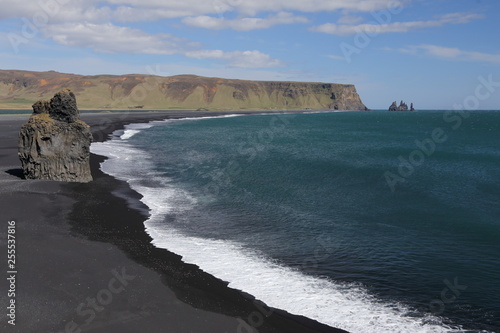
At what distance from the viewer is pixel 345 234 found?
22.8 metres

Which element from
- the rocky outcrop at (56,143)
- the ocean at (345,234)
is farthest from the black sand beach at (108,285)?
the rocky outcrop at (56,143)

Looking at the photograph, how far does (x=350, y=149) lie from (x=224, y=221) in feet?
141

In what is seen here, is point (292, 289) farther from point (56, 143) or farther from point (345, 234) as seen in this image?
point (56, 143)

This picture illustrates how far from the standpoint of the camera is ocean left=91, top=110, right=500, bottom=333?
14.7m

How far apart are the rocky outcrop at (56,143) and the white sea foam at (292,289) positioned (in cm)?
1044

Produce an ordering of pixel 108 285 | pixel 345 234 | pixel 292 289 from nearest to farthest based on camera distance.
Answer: pixel 108 285, pixel 292 289, pixel 345 234

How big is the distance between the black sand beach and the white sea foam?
2.12 feet

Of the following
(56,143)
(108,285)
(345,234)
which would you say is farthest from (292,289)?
(56,143)

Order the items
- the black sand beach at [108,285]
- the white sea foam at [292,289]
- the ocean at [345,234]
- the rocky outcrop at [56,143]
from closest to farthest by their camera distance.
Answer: the black sand beach at [108,285] → the white sea foam at [292,289] → the ocean at [345,234] → the rocky outcrop at [56,143]

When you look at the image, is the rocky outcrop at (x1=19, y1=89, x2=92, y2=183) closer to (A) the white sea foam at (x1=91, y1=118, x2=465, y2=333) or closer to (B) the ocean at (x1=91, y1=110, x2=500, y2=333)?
(B) the ocean at (x1=91, y1=110, x2=500, y2=333)

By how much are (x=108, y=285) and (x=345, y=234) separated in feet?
43.6

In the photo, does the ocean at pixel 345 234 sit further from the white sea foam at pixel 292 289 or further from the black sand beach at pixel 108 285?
the black sand beach at pixel 108 285

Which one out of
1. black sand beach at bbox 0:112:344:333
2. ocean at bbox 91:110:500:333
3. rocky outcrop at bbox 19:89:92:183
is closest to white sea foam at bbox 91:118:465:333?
ocean at bbox 91:110:500:333

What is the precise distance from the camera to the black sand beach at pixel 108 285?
12344 mm
